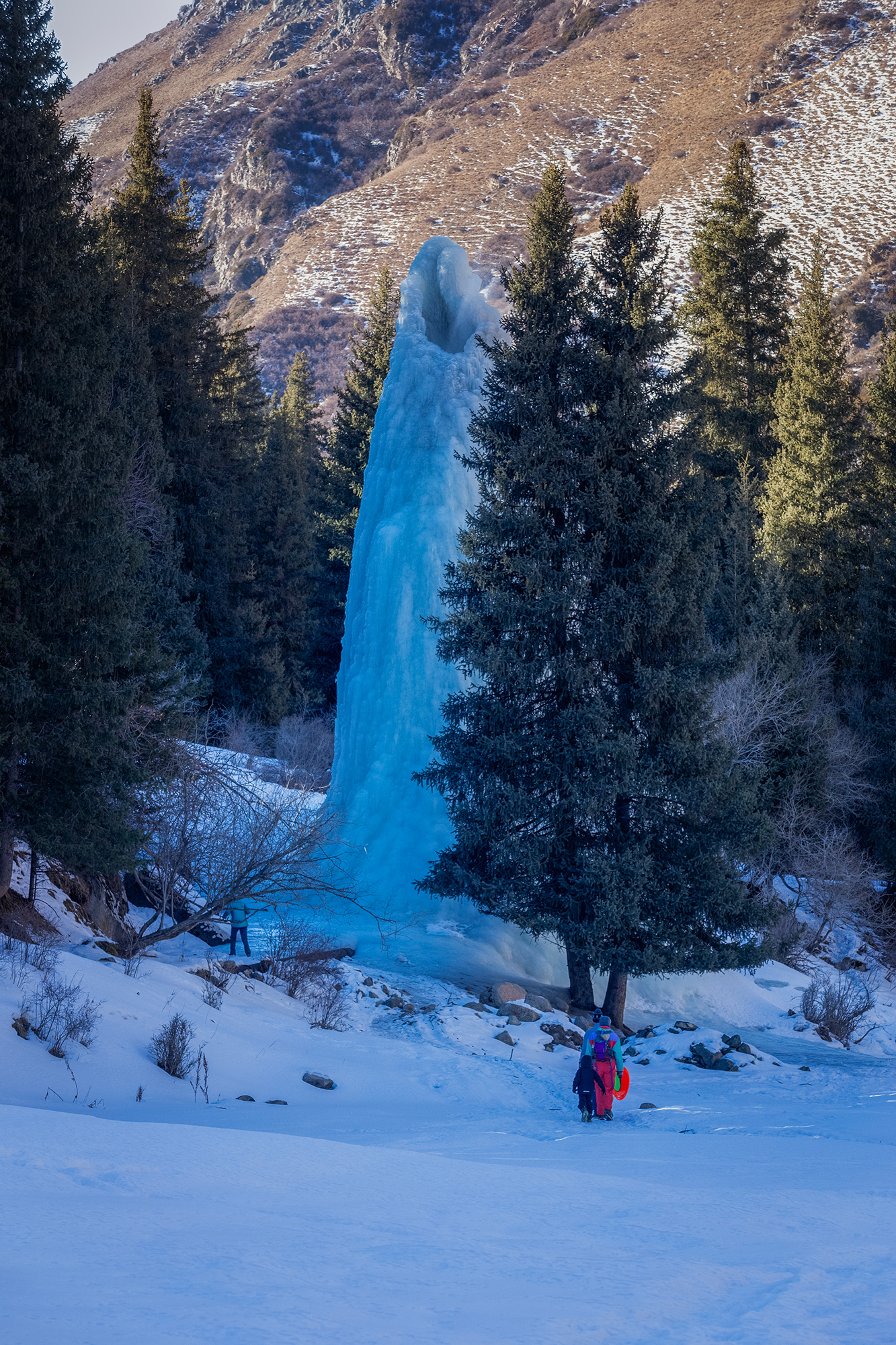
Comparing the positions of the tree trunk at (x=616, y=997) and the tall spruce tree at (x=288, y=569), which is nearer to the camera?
the tree trunk at (x=616, y=997)

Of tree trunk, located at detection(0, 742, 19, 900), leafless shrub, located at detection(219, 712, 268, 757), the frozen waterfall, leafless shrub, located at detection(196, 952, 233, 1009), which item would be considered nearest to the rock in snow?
leafless shrub, located at detection(196, 952, 233, 1009)

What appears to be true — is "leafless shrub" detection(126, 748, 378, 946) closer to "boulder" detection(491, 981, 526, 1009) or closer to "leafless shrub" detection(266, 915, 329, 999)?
"leafless shrub" detection(266, 915, 329, 999)

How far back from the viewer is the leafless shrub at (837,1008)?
16.4 m

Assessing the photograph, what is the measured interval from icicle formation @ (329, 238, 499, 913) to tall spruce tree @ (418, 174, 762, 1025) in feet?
11.6

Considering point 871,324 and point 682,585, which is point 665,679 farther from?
point 871,324

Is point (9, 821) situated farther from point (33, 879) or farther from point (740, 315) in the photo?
point (740, 315)

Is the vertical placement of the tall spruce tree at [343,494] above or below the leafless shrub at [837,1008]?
above

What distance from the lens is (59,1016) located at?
888 cm

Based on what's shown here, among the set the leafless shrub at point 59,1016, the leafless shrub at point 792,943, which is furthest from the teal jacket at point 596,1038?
the leafless shrub at point 792,943

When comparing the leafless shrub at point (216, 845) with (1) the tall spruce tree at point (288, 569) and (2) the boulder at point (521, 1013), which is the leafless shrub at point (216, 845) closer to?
(2) the boulder at point (521, 1013)

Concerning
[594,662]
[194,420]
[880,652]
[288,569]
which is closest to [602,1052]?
[594,662]

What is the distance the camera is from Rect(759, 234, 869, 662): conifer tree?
2977 centimetres

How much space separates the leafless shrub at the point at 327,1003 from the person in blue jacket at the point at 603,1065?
153 inches

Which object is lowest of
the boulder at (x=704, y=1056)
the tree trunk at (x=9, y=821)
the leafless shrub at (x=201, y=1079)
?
the boulder at (x=704, y=1056)
